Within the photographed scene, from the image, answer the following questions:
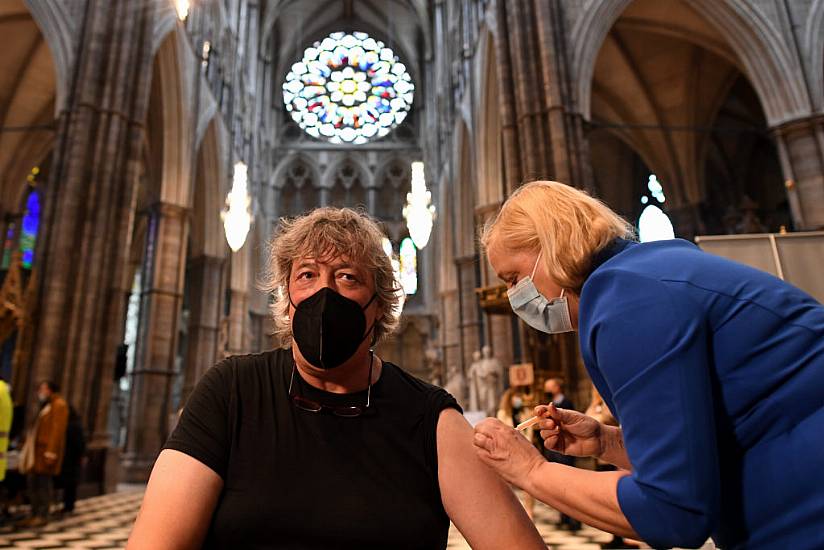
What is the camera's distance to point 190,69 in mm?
15383

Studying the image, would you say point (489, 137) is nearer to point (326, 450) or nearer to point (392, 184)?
point (392, 184)

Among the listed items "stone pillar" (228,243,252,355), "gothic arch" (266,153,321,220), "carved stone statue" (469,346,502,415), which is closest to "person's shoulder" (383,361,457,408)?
"carved stone statue" (469,346,502,415)

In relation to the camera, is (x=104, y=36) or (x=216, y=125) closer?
(x=104, y=36)

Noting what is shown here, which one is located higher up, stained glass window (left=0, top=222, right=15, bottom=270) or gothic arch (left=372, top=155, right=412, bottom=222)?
gothic arch (left=372, top=155, right=412, bottom=222)

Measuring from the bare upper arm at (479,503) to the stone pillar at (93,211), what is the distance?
927 cm

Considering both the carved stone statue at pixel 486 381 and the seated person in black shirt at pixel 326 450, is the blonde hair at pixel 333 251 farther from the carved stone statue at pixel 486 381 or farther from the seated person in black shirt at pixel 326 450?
the carved stone statue at pixel 486 381

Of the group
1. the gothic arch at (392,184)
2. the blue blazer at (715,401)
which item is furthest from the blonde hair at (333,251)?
the gothic arch at (392,184)

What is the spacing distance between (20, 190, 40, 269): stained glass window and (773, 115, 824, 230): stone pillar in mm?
19725

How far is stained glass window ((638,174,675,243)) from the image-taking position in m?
18.9

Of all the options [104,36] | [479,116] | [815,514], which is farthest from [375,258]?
[479,116]

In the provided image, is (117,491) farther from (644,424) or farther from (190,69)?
(644,424)

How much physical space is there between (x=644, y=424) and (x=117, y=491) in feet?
37.5

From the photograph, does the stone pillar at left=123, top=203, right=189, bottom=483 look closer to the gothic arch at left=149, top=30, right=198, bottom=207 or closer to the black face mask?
the gothic arch at left=149, top=30, right=198, bottom=207

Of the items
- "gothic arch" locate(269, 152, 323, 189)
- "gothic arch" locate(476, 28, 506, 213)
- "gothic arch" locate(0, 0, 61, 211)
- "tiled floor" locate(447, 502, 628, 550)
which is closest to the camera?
"tiled floor" locate(447, 502, 628, 550)
